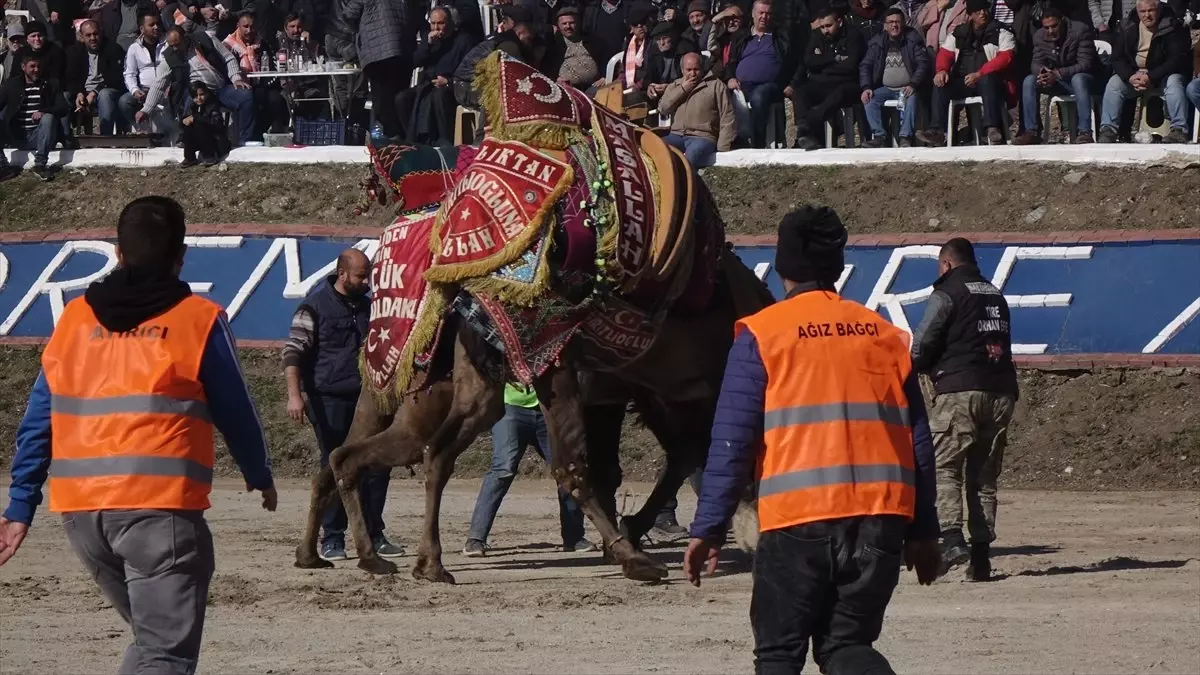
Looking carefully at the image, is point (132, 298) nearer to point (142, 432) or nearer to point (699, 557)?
point (142, 432)

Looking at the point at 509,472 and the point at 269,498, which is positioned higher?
the point at 269,498

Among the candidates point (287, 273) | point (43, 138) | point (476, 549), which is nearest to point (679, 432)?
point (476, 549)

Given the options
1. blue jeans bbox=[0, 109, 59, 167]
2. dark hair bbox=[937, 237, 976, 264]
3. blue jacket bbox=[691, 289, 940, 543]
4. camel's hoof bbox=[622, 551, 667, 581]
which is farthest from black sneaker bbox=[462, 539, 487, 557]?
blue jeans bbox=[0, 109, 59, 167]

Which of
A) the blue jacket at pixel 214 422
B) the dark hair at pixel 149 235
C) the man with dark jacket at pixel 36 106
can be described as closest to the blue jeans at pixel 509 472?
the blue jacket at pixel 214 422

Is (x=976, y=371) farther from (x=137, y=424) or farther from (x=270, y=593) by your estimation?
(x=137, y=424)

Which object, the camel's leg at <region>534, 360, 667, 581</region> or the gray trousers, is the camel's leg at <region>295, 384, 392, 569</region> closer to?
the camel's leg at <region>534, 360, 667, 581</region>

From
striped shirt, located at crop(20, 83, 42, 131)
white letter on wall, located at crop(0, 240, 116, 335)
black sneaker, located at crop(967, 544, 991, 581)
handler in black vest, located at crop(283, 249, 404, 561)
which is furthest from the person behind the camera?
striped shirt, located at crop(20, 83, 42, 131)

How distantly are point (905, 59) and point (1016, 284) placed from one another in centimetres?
338

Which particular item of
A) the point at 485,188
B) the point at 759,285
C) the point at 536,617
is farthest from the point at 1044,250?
the point at 536,617

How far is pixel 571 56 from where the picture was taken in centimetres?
1827

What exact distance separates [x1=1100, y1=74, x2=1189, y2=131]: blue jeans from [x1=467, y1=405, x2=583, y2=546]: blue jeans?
8.25 m

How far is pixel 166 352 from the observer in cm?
575

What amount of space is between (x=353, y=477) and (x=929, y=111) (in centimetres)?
976

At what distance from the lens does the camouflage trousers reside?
1060cm
